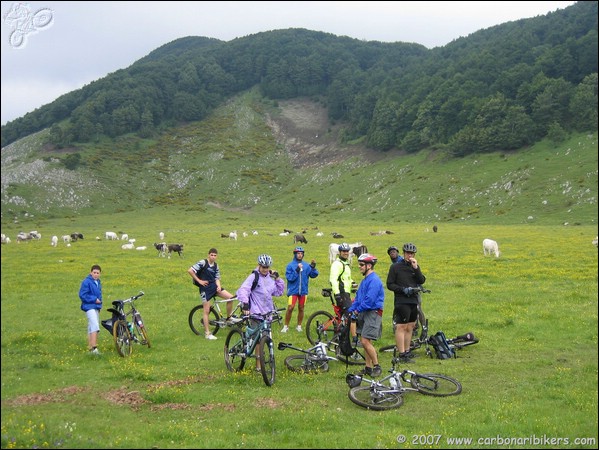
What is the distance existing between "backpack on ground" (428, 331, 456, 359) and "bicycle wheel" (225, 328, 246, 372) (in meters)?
5.82

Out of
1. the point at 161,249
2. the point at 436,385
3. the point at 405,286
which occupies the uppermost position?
the point at 405,286

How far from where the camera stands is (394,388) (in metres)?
10.4

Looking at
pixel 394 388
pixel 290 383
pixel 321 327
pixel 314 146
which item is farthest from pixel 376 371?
pixel 314 146

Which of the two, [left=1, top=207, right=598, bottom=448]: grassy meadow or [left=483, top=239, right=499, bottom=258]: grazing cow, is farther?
[left=483, top=239, right=499, bottom=258]: grazing cow

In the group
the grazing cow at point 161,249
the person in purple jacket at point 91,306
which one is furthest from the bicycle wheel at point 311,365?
the grazing cow at point 161,249

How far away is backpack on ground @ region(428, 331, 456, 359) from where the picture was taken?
45.4 feet

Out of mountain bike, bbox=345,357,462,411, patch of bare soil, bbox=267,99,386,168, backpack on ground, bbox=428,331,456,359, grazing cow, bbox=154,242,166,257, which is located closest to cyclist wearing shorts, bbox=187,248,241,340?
mountain bike, bbox=345,357,462,411

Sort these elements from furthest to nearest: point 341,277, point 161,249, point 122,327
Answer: point 161,249 → point 122,327 → point 341,277

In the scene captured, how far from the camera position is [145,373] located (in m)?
12.7

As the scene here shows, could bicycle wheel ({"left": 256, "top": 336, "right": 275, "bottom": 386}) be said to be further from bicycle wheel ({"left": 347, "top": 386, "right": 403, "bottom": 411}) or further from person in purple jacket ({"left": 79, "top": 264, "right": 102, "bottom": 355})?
person in purple jacket ({"left": 79, "top": 264, "right": 102, "bottom": 355})

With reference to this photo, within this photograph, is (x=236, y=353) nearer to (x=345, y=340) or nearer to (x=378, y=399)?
(x=345, y=340)

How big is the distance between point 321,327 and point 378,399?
14.0ft

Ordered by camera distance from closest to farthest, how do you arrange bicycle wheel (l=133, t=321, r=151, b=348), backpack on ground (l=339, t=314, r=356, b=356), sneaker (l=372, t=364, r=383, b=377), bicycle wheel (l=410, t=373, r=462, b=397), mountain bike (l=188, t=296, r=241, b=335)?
bicycle wheel (l=410, t=373, r=462, b=397)
sneaker (l=372, t=364, r=383, b=377)
backpack on ground (l=339, t=314, r=356, b=356)
bicycle wheel (l=133, t=321, r=151, b=348)
mountain bike (l=188, t=296, r=241, b=335)

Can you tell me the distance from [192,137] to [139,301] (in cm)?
17420
